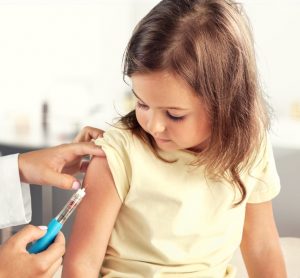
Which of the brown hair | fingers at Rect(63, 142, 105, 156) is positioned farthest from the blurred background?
the brown hair

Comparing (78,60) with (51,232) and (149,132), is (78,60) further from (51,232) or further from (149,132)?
(51,232)

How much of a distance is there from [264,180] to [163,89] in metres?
0.38

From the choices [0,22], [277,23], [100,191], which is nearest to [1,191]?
[100,191]

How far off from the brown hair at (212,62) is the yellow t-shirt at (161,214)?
39mm

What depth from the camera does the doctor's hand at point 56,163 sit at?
39.9 inches

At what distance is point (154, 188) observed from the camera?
1.02m

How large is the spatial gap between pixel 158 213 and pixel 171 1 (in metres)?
0.40

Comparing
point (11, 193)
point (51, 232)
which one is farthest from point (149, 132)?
point (11, 193)

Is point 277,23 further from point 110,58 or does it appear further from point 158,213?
point 158,213

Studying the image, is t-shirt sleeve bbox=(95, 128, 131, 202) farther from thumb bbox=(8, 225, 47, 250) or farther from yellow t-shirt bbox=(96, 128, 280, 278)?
thumb bbox=(8, 225, 47, 250)

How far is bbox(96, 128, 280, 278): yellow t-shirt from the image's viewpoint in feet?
3.32

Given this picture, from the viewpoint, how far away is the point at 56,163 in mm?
1073

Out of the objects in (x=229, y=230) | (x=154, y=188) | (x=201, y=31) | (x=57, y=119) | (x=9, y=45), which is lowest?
(x=57, y=119)

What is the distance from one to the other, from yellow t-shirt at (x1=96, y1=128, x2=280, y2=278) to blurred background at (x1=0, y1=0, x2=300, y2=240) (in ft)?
6.41
